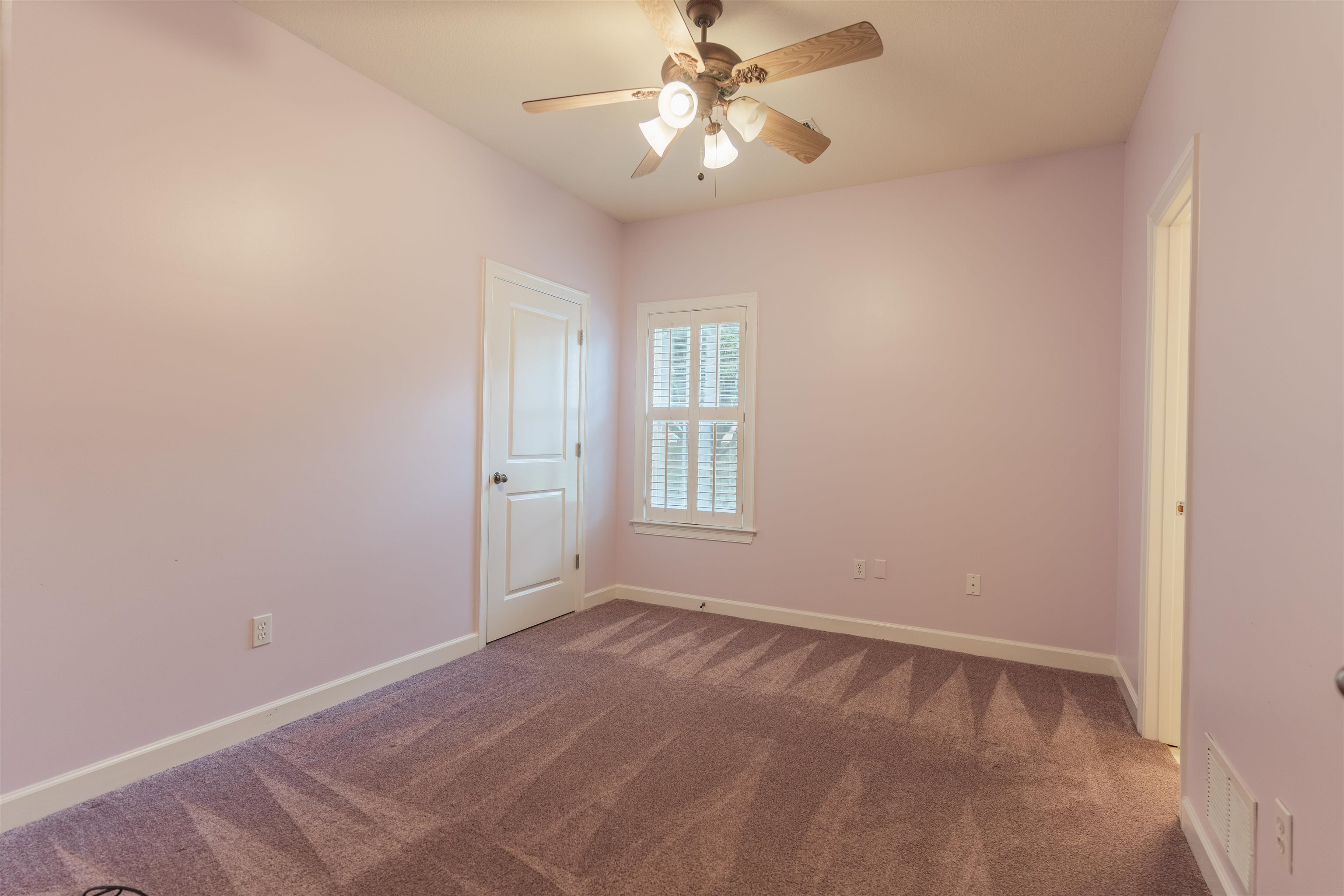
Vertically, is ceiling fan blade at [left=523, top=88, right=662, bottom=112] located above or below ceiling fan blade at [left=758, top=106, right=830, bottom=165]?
above

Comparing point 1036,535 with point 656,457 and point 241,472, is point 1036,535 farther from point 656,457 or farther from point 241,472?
point 241,472

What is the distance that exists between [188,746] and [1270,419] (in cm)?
331

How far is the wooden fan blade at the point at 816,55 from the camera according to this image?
6.37 feet

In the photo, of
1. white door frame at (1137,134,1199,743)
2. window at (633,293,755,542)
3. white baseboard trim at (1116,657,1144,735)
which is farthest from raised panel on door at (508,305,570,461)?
white baseboard trim at (1116,657,1144,735)

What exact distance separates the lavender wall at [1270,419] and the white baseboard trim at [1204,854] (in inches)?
2.7

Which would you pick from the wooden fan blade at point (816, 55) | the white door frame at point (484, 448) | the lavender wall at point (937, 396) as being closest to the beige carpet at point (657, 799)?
the white door frame at point (484, 448)

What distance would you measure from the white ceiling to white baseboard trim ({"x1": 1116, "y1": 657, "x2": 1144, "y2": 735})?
2578mm

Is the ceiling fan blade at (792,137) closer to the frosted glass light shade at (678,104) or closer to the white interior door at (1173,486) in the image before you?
the frosted glass light shade at (678,104)

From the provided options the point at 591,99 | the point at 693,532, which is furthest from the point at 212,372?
the point at 693,532

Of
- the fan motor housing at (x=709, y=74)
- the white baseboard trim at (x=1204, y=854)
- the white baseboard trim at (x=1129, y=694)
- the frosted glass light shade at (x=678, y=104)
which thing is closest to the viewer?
the white baseboard trim at (x=1204, y=854)

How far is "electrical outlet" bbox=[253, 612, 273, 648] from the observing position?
251 centimetres

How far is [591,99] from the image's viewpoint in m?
2.37

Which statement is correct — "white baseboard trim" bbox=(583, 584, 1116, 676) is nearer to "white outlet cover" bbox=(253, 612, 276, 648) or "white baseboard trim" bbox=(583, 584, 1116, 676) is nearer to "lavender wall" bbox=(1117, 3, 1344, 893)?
"lavender wall" bbox=(1117, 3, 1344, 893)

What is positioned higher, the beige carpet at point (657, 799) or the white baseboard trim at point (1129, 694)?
the white baseboard trim at point (1129, 694)
